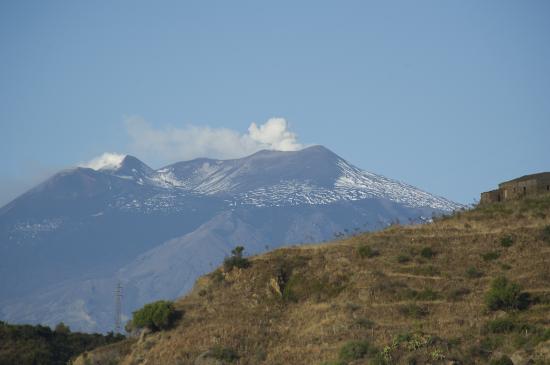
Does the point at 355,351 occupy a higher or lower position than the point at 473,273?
lower

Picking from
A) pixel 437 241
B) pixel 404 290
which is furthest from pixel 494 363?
pixel 437 241

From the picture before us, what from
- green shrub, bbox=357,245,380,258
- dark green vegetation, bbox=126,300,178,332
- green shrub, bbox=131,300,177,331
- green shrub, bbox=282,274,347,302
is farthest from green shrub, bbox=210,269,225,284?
green shrub, bbox=357,245,380,258

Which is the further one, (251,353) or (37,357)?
(37,357)

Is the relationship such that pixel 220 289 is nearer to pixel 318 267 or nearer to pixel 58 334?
pixel 318 267

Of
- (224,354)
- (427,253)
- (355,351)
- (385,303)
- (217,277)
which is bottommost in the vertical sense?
(355,351)

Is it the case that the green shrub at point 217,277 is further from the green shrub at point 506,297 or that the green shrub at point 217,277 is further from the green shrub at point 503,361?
the green shrub at point 503,361

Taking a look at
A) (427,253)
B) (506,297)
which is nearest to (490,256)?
(427,253)

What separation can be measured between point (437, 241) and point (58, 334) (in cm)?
4329

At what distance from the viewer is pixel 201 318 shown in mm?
89000

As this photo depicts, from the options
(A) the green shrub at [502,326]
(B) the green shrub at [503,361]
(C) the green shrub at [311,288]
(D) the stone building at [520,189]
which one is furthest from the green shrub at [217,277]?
(B) the green shrub at [503,361]

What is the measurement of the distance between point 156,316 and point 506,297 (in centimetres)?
2740

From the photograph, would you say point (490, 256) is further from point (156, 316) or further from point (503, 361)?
point (156, 316)

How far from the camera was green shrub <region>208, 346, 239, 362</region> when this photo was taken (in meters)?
80.0

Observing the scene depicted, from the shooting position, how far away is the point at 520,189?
108688 millimetres
